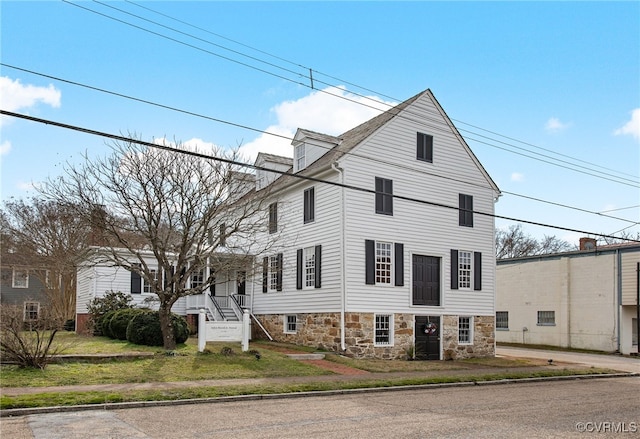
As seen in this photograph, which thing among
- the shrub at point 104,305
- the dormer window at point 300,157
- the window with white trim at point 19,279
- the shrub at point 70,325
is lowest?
the shrub at point 70,325

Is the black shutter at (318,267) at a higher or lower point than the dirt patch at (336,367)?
higher

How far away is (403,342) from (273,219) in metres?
8.12

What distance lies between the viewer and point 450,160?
88.9 feet

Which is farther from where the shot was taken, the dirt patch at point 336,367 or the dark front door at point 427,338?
the dark front door at point 427,338

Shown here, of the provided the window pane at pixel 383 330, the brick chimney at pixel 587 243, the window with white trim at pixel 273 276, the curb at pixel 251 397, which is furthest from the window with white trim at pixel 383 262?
the brick chimney at pixel 587 243

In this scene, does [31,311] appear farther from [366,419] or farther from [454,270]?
[366,419]

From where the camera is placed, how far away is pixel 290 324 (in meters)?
27.1

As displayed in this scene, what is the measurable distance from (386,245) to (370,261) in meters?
1.15

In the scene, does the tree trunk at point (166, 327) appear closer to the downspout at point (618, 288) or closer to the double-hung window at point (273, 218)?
the double-hung window at point (273, 218)

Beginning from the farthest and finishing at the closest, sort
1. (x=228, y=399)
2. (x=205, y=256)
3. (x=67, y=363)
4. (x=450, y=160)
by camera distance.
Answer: (x=450, y=160)
(x=205, y=256)
(x=67, y=363)
(x=228, y=399)

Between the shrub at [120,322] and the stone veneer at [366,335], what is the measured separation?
250 inches

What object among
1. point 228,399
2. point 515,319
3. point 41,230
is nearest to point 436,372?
point 228,399

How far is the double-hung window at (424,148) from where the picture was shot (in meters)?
26.1

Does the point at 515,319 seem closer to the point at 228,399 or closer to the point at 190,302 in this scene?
the point at 190,302
